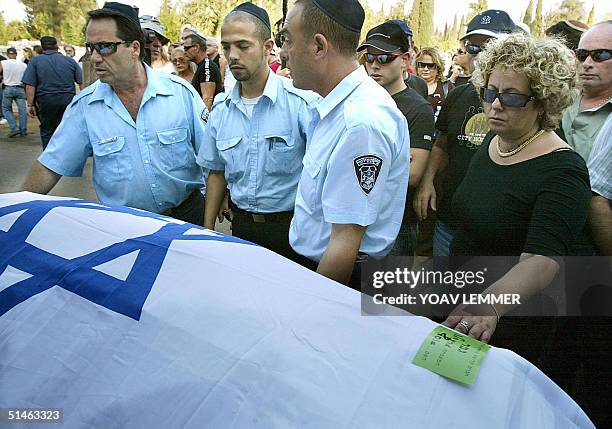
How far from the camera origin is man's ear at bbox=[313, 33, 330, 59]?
1810mm

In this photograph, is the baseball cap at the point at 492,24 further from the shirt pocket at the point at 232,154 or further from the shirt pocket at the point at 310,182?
the shirt pocket at the point at 310,182

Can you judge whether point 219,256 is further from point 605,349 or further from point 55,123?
point 55,123

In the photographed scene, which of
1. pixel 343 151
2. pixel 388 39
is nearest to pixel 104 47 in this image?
pixel 343 151

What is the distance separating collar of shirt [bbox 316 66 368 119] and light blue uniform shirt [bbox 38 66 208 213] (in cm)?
108

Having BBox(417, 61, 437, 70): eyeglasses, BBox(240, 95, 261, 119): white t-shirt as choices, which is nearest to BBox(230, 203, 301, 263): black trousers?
BBox(240, 95, 261, 119): white t-shirt

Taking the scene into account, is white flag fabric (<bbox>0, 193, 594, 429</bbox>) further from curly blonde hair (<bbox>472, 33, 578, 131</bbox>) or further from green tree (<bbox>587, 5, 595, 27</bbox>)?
green tree (<bbox>587, 5, 595, 27</bbox>)

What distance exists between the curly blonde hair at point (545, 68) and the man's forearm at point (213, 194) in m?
1.47

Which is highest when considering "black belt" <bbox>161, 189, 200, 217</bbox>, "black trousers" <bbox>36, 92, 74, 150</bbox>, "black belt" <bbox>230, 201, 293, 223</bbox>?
"black belt" <bbox>230, 201, 293, 223</bbox>

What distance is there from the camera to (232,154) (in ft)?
8.73

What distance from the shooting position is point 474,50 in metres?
3.28

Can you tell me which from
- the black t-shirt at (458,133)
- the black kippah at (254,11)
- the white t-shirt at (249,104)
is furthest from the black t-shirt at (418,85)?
the white t-shirt at (249,104)

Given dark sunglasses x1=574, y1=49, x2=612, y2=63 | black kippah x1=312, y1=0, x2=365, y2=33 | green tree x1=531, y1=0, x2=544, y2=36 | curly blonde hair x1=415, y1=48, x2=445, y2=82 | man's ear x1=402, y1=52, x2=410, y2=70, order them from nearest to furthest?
black kippah x1=312, y1=0, x2=365, y2=33
dark sunglasses x1=574, y1=49, x2=612, y2=63
green tree x1=531, y1=0, x2=544, y2=36
man's ear x1=402, y1=52, x2=410, y2=70
curly blonde hair x1=415, y1=48, x2=445, y2=82

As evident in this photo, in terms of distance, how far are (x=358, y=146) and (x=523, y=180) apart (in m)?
0.59

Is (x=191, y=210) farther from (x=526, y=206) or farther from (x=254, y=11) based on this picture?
(x=526, y=206)
